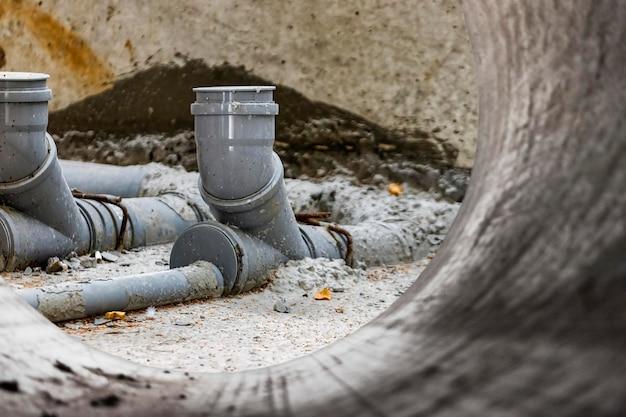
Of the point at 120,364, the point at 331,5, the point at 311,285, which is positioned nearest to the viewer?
the point at 120,364

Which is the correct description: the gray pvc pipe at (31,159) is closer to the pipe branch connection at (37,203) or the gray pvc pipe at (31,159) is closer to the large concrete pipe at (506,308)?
the pipe branch connection at (37,203)

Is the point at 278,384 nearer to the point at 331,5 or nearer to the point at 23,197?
the point at 23,197

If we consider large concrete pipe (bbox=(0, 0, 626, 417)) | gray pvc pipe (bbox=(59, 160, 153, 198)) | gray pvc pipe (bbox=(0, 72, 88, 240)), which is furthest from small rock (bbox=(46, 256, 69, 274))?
large concrete pipe (bbox=(0, 0, 626, 417))

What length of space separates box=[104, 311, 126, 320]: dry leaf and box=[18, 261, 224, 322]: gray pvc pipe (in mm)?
18

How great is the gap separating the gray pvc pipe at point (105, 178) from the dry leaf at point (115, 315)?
6.91 feet

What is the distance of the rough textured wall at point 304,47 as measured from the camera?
5.05 metres

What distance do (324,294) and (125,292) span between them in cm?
89

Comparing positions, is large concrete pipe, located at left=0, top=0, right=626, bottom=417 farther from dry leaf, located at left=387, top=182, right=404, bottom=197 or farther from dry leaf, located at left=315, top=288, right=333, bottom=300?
dry leaf, located at left=387, top=182, right=404, bottom=197

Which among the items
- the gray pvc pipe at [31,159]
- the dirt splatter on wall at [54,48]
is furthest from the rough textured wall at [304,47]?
the gray pvc pipe at [31,159]

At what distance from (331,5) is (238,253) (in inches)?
77.0

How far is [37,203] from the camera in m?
4.15

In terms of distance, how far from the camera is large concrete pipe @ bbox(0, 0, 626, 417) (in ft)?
2.12

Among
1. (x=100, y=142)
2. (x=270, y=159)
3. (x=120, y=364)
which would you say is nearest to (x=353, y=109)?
(x=270, y=159)

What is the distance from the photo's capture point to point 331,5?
5.20 m
